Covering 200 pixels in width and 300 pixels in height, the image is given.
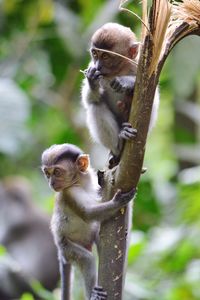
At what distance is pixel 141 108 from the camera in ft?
6.83

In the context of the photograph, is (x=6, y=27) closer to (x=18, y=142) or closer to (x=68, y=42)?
(x=68, y=42)

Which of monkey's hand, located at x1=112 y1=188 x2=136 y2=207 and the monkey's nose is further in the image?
the monkey's nose

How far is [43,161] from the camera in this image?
110 inches

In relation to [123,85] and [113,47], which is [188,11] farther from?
[113,47]

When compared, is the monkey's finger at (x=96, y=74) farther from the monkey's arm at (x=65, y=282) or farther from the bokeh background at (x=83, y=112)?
the bokeh background at (x=83, y=112)

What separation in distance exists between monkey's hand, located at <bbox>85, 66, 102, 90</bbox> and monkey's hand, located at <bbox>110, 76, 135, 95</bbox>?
7cm

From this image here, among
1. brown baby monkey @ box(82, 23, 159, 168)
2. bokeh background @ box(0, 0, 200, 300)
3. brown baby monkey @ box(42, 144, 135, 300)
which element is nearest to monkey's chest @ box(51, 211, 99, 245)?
brown baby monkey @ box(42, 144, 135, 300)

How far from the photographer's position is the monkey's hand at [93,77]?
265 centimetres

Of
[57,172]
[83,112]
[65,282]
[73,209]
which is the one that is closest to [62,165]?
[57,172]

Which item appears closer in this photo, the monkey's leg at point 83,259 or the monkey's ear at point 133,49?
the monkey's leg at point 83,259

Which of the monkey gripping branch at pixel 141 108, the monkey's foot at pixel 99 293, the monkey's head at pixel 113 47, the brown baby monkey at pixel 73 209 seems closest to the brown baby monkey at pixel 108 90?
the monkey's head at pixel 113 47

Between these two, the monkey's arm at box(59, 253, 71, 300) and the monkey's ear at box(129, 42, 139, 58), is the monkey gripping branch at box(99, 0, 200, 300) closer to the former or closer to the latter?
the monkey's arm at box(59, 253, 71, 300)

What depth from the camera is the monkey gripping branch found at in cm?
205

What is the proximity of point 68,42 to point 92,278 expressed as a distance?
2.54m
